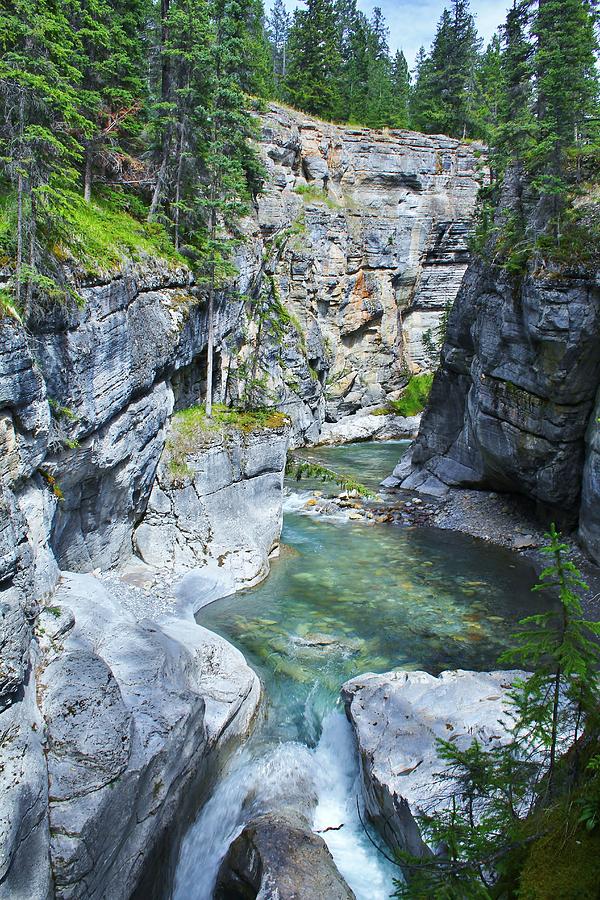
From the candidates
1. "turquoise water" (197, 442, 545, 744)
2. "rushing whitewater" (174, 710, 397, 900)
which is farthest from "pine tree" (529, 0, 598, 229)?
"rushing whitewater" (174, 710, 397, 900)

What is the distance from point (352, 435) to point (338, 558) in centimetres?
2086

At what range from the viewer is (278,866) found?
7039mm

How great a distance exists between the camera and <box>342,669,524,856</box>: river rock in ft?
24.8

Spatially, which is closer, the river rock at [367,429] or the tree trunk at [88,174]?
the tree trunk at [88,174]

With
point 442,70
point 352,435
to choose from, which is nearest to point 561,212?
point 352,435

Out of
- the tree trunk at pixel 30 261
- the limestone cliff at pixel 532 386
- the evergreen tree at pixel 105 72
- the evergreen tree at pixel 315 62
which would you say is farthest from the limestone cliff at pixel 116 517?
the evergreen tree at pixel 315 62

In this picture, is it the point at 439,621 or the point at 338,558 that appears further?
the point at 338,558

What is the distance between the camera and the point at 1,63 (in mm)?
10188

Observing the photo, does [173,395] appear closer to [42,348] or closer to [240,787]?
[42,348]

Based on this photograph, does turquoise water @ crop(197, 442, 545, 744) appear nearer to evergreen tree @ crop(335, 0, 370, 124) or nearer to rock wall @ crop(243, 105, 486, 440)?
rock wall @ crop(243, 105, 486, 440)

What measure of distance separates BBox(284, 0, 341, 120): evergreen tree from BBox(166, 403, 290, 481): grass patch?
3925 centimetres

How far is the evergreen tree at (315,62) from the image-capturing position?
45.2m

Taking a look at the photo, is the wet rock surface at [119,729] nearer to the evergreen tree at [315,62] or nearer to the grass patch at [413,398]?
the grass patch at [413,398]

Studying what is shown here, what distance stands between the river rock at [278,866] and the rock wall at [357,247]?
89.5 ft
